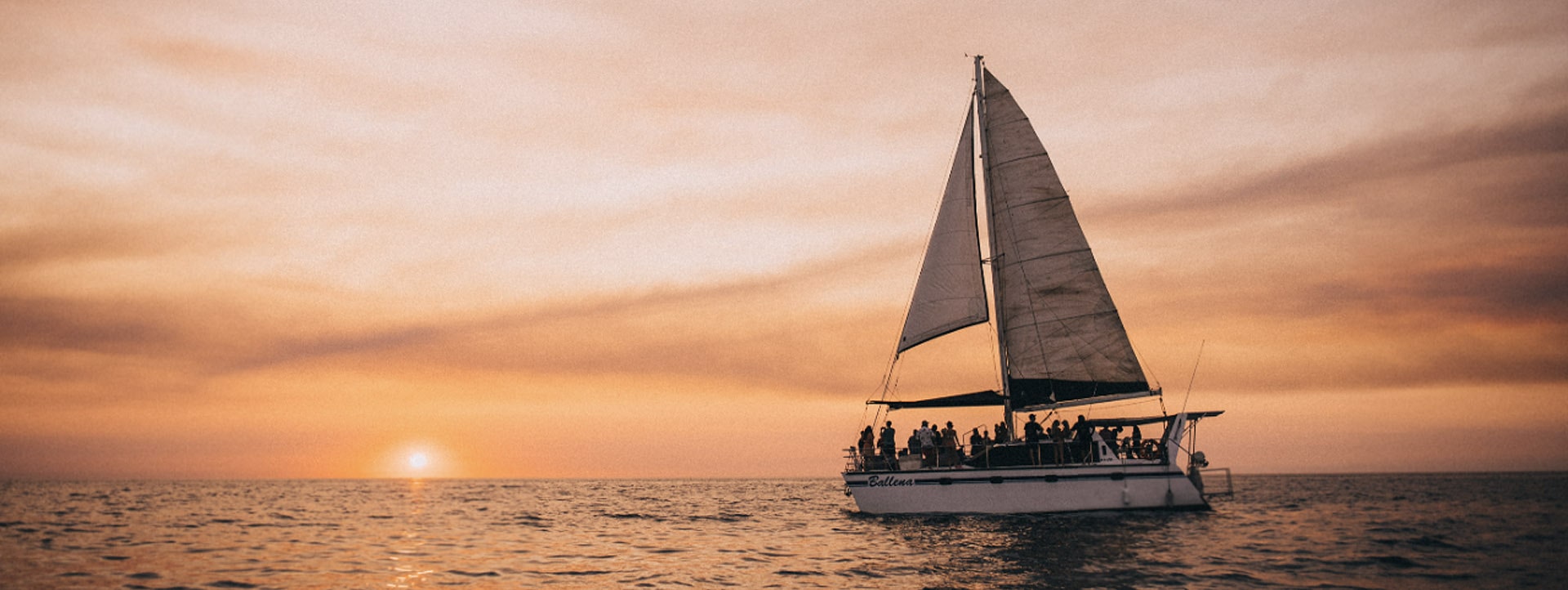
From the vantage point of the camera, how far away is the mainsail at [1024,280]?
34781mm

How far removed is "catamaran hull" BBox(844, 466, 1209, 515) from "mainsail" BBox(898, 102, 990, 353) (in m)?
5.87

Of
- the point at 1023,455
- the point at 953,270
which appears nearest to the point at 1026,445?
the point at 1023,455

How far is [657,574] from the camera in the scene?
22.2 m

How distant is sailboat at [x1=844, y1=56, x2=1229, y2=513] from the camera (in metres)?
31.8

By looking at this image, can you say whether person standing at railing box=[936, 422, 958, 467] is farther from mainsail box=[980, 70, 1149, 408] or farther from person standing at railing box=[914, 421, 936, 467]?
mainsail box=[980, 70, 1149, 408]

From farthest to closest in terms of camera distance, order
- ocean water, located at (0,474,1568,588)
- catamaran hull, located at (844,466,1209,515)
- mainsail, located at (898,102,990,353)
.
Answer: mainsail, located at (898,102,990,353), catamaran hull, located at (844,466,1209,515), ocean water, located at (0,474,1568,588)

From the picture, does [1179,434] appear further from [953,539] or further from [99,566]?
[99,566]

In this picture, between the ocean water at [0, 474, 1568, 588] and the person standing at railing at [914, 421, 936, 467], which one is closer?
the ocean water at [0, 474, 1568, 588]

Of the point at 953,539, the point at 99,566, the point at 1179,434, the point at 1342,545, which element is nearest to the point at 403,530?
the point at 99,566

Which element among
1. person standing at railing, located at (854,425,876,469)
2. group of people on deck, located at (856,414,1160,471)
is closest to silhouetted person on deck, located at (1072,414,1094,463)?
group of people on deck, located at (856,414,1160,471)

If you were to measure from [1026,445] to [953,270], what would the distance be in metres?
7.22

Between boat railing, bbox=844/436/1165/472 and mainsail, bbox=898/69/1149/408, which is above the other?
mainsail, bbox=898/69/1149/408

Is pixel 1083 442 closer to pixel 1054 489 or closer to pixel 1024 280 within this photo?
pixel 1054 489

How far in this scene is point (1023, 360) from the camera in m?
35.7
